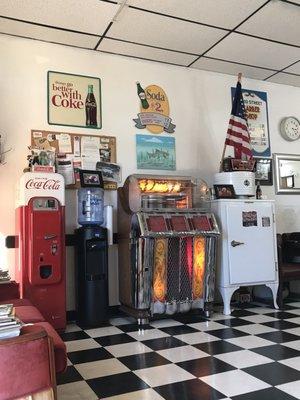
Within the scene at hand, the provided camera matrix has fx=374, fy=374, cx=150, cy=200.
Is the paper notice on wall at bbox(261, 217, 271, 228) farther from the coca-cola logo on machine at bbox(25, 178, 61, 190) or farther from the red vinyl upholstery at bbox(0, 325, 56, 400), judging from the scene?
the red vinyl upholstery at bbox(0, 325, 56, 400)

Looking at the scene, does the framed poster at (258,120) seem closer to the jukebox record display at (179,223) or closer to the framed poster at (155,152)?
the framed poster at (155,152)

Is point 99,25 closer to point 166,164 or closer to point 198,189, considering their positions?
point 166,164

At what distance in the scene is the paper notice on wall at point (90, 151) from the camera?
177 inches

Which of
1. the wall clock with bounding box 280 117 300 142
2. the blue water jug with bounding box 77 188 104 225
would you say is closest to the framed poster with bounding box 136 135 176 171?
the blue water jug with bounding box 77 188 104 225

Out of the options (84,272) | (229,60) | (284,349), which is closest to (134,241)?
(84,272)

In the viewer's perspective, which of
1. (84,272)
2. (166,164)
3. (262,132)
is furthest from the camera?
(262,132)

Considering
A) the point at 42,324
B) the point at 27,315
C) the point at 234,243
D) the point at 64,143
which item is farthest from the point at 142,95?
the point at 42,324

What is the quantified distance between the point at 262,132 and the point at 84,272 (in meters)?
3.38

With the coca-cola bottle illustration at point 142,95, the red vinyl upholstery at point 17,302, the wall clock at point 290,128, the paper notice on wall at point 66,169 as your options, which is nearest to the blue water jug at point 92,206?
the paper notice on wall at point 66,169

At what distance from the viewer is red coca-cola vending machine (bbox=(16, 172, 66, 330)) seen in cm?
365

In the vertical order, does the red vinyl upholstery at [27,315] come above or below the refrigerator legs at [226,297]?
above

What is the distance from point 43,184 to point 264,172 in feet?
10.8

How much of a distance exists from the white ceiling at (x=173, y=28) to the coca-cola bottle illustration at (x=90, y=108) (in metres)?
0.57

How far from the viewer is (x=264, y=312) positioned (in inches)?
175
